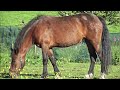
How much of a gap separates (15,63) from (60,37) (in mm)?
1363

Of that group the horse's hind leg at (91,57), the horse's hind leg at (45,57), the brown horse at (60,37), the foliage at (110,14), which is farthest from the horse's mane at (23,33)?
the horse's hind leg at (91,57)

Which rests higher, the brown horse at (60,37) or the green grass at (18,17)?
the green grass at (18,17)

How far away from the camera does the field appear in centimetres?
852

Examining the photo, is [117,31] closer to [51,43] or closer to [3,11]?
[51,43]

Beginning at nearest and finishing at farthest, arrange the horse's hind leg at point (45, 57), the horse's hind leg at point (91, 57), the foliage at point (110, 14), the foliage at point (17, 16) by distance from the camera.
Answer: the horse's hind leg at point (45, 57), the foliage at point (17, 16), the horse's hind leg at point (91, 57), the foliage at point (110, 14)

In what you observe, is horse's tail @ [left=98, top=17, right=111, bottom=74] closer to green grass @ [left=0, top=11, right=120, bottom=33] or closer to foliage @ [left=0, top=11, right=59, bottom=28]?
green grass @ [left=0, top=11, right=120, bottom=33]

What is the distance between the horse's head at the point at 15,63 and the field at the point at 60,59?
18 cm

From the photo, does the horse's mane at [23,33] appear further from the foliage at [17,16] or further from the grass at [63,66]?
the grass at [63,66]

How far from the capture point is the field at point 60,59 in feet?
27.9

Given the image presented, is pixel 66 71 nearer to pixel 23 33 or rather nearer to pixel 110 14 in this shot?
pixel 23 33

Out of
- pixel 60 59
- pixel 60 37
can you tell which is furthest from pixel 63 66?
pixel 60 37

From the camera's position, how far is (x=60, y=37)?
8.40m

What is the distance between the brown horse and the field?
288mm

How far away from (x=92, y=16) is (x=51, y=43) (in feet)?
4.40
